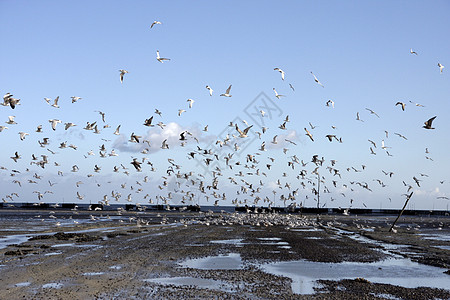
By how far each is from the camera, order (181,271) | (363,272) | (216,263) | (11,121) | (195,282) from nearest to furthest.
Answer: (195,282)
(181,271)
(363,272)
(216,263)
(11,121)

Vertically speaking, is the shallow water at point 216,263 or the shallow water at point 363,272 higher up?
the shallow water at point 363,272

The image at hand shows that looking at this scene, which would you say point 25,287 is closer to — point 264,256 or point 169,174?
point 264,256

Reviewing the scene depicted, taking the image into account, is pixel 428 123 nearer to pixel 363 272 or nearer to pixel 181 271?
pixel 363 272

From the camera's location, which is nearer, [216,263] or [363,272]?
[363,272]

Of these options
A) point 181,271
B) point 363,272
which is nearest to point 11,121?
point 181,271

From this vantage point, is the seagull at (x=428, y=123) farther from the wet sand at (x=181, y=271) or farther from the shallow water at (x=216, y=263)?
Result: the shallow water at (x=216, y=263)

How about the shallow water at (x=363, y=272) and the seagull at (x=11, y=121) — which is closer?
the shallow water at (x=363, y=272)

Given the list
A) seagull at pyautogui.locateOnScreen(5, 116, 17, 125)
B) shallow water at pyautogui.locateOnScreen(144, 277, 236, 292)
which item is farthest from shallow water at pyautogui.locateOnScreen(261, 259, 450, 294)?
seagull at pyautogui.locateOnScreen(5, 116, 17, 125)

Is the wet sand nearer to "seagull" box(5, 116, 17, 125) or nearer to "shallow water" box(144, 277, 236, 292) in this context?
"shallow water" box(144, 277, 236, 292)

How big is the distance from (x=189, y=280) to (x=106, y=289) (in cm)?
380

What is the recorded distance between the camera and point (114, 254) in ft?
92.2

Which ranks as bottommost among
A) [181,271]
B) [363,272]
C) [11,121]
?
[181,271]

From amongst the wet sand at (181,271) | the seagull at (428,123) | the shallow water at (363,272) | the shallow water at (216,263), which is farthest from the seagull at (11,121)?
the seagull at (428,123)

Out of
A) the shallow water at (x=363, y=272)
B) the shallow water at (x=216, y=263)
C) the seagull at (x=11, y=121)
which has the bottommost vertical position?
the shallow water at (x=216, y=263)
